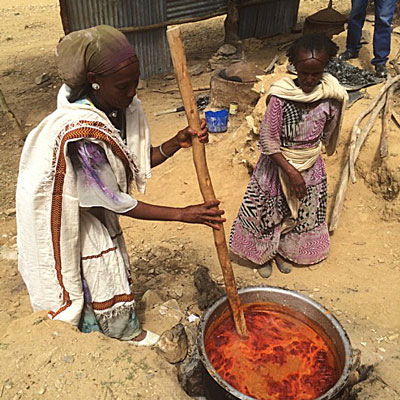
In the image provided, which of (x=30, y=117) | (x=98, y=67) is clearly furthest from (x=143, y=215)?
(x=30, y=117)

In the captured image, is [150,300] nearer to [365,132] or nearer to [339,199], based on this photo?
[339,199]

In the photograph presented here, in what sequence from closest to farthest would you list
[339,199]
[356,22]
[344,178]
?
[339,199] < [344,178] < [356,22]

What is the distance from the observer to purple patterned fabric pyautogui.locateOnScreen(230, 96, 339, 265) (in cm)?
278

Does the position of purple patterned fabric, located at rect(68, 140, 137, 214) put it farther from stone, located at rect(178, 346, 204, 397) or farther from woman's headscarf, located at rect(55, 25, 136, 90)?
stone, located at rect(178, 346, 204, 397)

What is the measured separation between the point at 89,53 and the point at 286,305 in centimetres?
168

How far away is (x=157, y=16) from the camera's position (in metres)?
7.81

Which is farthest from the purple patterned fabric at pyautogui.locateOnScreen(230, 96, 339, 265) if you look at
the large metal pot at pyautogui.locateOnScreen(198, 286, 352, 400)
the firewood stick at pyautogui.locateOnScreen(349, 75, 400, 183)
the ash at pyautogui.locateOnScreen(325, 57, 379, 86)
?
the ash at pyautogui.locateOnScreen(325, 57, 379, 86)

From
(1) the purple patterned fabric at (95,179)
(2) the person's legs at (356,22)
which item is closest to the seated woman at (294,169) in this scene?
(1) the purple patterned fabric at (95,179)

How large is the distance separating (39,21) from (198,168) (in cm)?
1124

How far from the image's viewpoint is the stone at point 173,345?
2.40 metres

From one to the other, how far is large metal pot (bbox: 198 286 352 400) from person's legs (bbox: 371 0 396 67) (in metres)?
4.22

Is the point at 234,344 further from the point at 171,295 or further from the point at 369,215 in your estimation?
the point at 369,215

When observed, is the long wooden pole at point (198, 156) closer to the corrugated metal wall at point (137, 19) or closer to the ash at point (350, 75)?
the ash at point (350, 75)

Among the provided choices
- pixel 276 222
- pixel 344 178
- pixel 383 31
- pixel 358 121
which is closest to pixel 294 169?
pixel 276 222
